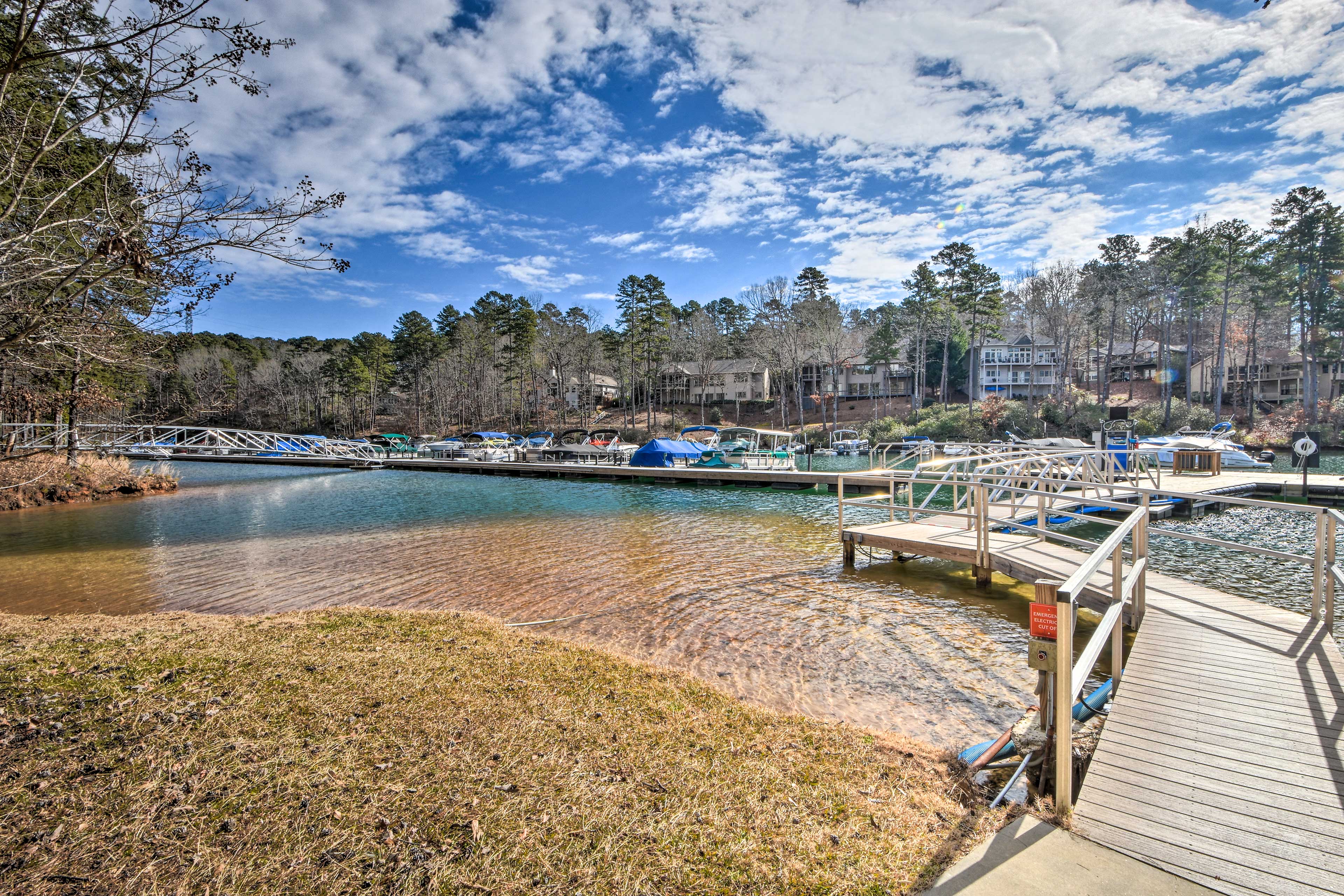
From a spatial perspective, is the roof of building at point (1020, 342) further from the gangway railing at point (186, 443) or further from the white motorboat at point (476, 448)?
the gangway railing at point (186, 443)

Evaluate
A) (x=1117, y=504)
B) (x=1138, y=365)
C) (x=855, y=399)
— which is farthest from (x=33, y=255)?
(x=1138, y=365)

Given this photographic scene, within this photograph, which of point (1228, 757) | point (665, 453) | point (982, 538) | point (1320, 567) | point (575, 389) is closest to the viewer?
point (1228, 757)

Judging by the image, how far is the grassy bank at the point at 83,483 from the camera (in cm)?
2068

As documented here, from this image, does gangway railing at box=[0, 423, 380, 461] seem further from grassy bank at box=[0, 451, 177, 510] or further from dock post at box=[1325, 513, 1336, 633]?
dock post at box=[1325, 513, 1336, 633]

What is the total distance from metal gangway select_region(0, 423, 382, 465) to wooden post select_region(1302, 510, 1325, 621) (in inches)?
914

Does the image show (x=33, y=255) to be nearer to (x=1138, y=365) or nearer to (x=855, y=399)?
(x=855, y=399)

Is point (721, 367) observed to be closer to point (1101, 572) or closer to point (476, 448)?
point (476, 448)

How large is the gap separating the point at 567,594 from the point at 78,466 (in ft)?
84.6

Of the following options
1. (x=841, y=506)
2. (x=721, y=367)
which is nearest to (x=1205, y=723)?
(x=841, y=506)

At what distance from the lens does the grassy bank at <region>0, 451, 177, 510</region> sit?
20.7m

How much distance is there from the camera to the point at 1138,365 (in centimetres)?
6097

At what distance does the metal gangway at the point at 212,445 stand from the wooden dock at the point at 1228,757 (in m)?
21.3

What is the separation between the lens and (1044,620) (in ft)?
12.0

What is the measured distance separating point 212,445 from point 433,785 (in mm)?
53763
